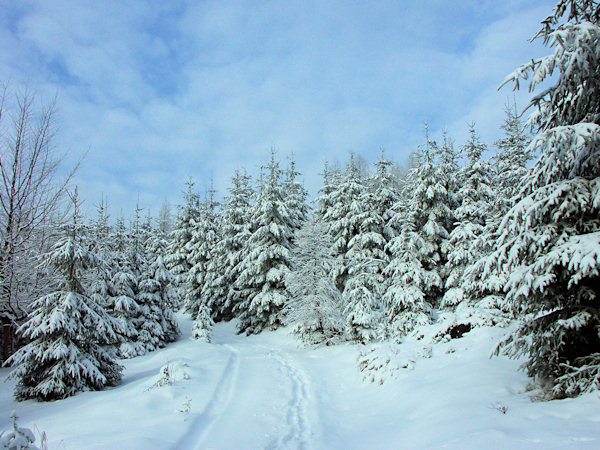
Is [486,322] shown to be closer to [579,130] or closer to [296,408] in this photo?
[296,408]

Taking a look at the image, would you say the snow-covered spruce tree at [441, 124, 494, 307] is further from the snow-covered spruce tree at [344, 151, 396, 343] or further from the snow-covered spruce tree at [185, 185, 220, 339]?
the snow-covered spruce tree at [185, 185, 220, 339]

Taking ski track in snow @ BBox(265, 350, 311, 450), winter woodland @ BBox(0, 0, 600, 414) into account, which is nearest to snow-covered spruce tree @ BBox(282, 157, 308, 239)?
winter woodland @ BBox(0, 0, 600, 414)

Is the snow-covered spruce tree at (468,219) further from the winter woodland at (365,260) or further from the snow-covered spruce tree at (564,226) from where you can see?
the snow-covered spruce tree at (564,226)

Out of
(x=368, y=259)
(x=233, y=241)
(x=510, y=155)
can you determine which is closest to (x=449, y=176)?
(x=510, y=155)

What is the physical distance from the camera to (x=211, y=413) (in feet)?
27.2

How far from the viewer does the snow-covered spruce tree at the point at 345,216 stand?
24453 mm

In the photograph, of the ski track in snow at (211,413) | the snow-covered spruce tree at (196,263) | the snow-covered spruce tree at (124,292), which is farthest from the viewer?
the snow-covered spruce tree at (196,263)

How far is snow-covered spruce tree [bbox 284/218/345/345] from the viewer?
19.2 m

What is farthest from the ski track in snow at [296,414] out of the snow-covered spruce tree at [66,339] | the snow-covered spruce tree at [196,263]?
the snow-covered spruce tree at [196,263]

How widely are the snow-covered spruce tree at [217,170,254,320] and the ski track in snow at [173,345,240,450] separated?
16.0 m

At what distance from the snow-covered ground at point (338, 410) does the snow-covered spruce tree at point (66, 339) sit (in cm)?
64

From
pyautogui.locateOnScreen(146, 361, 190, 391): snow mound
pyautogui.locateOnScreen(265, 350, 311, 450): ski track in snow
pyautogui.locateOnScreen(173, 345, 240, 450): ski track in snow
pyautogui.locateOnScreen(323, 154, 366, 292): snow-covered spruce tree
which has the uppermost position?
pyautogui.locateOnScreen(323, 154, 366, 292): snow-covered spruce tree

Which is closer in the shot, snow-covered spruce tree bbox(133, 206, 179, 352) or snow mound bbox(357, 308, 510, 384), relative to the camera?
snow mound bbox(357, 308, 510, 384)

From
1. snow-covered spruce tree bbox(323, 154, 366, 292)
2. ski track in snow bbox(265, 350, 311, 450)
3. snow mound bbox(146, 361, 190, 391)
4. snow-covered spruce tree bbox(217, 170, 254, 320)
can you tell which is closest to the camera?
ski track in snow bbox(265, 350, 311, 450)
